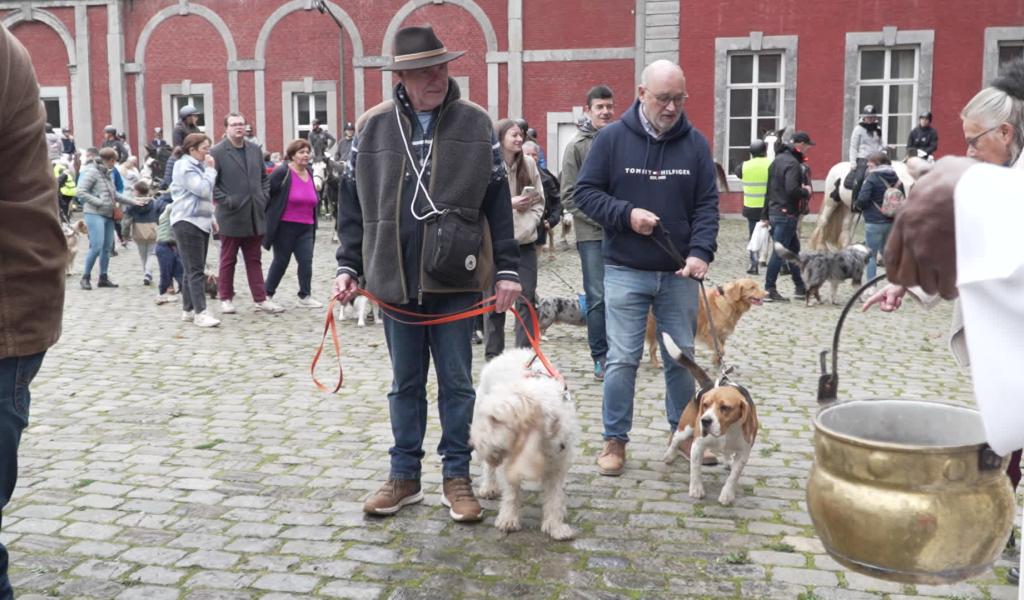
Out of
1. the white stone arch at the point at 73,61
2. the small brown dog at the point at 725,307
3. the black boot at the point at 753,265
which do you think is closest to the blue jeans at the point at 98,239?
the small brown dog at the point at 725,307

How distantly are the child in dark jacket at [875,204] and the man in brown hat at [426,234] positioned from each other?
9357 mm

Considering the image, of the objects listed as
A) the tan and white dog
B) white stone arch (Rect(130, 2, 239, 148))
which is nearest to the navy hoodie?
the tan and white dog

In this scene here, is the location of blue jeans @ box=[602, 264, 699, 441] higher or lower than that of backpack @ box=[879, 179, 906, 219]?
lower

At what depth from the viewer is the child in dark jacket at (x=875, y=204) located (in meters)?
13.0

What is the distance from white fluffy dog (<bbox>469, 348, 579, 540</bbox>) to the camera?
166 inches

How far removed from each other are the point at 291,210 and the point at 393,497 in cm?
738

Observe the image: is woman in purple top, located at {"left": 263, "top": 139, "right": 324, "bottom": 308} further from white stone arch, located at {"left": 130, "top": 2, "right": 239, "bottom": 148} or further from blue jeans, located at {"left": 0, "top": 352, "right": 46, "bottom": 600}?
white stone arch, located at {"left": 130, "top": 2, "right": 239, "bottom": 148}

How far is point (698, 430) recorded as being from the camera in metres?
5.00

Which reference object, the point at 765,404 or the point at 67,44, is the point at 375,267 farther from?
the point at 67,44

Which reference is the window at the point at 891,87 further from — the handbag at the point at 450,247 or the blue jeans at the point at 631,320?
the handbag at the point at 450,247

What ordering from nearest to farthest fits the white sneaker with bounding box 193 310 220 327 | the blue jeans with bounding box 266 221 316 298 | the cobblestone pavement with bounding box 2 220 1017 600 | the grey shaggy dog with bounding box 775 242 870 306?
the cobblestone pavement with bounding box 2 220 1017 600 < the white sneaker with bounding box 193 310 220 327 < the blue jeans with bounding box 266 221 316 298 < the grey shaggy dog with bounding box 775 242 870 306

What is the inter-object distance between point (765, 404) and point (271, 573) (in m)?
4.14

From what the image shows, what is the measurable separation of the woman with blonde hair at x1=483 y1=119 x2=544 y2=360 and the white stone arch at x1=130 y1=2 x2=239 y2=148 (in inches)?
920

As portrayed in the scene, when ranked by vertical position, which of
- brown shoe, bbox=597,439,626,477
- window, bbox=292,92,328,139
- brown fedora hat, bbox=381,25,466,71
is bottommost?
brown shoe, bbox=597,439,626,477
